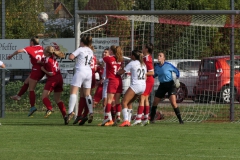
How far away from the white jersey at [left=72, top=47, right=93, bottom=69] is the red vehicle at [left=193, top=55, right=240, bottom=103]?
3.93 m

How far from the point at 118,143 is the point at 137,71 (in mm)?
4214

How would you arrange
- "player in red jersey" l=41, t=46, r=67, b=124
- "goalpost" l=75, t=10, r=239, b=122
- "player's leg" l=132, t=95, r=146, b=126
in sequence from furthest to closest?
"goalpost" l=75, t=10, r=239, b=122
"player in red jersey" l=41, t=46, r=67, b=124
"player's leg" l=132, t=95, r=146, b=126

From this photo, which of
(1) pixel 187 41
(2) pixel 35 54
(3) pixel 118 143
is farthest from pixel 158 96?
(3) pixel 118 143

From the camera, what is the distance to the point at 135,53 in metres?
15.2

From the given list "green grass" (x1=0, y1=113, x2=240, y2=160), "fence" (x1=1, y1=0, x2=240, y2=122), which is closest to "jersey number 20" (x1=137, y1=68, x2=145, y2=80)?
"green grass" (x1=0, y1=113, x2=240, y2=160)

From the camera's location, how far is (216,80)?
60.8ft

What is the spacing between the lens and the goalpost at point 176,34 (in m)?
18.3

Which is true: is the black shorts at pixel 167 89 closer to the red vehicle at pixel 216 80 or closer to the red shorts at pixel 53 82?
the red vehicle at pixel 216 80

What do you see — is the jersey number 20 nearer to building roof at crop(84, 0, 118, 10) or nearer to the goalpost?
the goalpost

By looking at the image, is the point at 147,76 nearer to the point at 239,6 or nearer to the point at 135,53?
the point at 135,53

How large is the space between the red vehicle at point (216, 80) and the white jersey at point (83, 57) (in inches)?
155

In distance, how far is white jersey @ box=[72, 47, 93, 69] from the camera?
15445 mm

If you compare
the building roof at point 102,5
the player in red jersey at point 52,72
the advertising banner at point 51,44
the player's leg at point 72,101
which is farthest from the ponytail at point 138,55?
the building roof at point 102,5

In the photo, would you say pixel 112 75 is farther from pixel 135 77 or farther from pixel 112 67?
pixel 135 77
